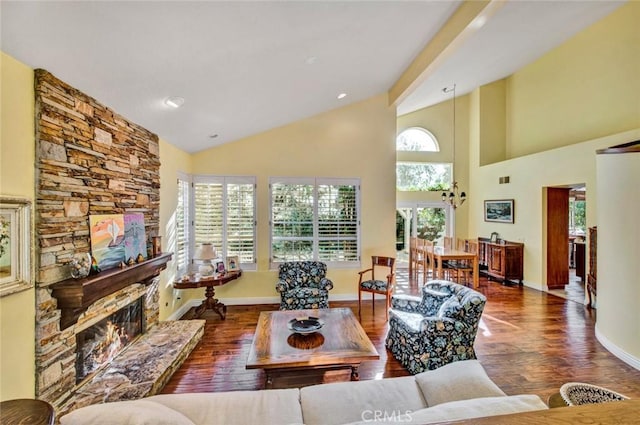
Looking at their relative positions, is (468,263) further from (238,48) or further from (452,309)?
(238,48)

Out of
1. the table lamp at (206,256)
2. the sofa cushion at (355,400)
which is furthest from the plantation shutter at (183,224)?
the sofa cushion at (355,400)

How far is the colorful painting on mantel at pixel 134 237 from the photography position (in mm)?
2965

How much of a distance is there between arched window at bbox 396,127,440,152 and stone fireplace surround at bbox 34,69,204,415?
21.9 feet

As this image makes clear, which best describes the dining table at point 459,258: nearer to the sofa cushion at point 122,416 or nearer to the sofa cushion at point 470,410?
the sofa cushion at point 470,410

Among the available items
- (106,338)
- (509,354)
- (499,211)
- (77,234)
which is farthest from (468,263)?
(77,234)

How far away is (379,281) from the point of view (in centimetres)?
464

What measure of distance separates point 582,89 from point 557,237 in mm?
3025

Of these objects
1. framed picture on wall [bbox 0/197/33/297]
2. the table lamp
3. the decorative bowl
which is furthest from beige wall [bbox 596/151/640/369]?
framed picture on wall [bbox 0/197/33/297]

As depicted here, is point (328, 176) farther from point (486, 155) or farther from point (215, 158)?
point (486, 155)

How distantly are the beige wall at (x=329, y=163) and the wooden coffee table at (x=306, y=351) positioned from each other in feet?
6.46

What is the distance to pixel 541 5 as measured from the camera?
3.49 meters

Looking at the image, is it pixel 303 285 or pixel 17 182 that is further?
pixel 303 285

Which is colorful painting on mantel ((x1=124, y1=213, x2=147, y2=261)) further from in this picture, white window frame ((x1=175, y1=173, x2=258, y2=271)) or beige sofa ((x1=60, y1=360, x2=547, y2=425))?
beige sofa ((x1=60, y1=360, x2=547, y2=425))

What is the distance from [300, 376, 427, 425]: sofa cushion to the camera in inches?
61.2
